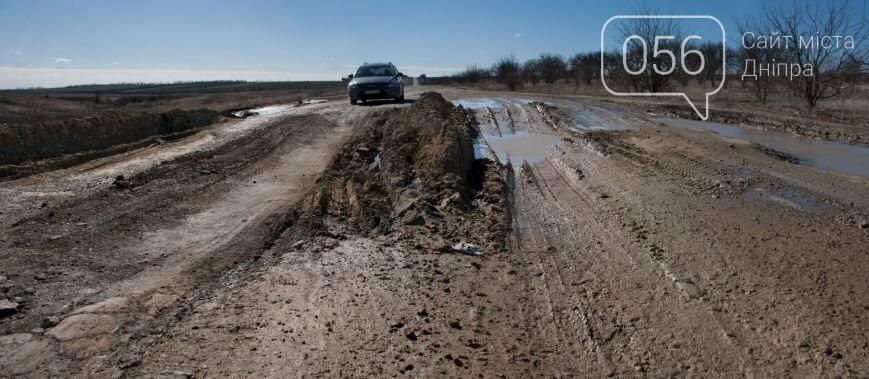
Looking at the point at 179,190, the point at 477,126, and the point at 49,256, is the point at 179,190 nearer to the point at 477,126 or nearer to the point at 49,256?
the point at 49,256

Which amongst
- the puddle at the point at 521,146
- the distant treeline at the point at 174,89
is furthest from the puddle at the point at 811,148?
the distant treeline at the point at 174,89

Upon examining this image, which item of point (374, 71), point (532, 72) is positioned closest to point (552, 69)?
point (532, 72)

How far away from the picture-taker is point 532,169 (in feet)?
30.7

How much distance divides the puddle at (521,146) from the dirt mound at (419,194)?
3.57 ft

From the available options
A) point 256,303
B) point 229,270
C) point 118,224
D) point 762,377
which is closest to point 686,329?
point 762,377

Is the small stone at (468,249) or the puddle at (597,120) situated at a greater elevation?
the puddle at (597,120)

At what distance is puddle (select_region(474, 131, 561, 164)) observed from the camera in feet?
34.6

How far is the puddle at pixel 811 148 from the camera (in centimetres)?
930

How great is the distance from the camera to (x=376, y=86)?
2164 centimetres

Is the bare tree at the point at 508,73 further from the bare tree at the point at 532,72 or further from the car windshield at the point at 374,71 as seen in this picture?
the car windshield at the point at 374,71

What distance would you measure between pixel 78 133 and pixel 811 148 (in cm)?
1403

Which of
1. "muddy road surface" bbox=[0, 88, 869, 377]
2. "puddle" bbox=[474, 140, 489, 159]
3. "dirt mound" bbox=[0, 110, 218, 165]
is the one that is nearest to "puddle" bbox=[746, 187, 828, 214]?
"muddy road surface" bbox=[0, 88, 869, 377]

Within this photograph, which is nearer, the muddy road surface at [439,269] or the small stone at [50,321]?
the muddy road surface at [439,269]

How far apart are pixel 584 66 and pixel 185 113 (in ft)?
164
